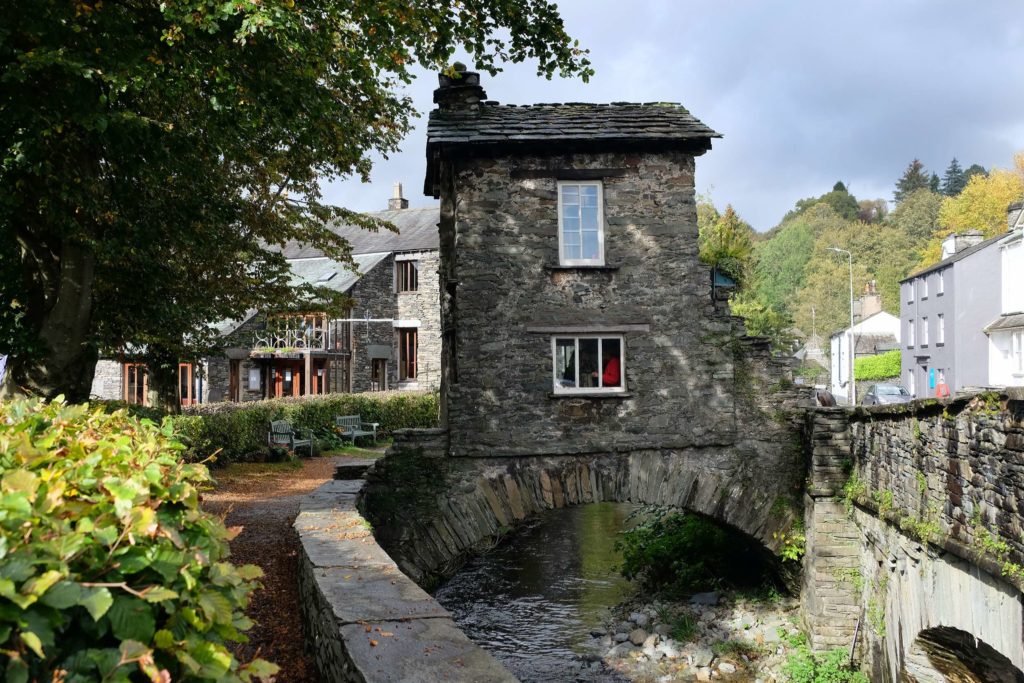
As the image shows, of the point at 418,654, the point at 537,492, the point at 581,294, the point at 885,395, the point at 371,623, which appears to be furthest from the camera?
the point at 885,395

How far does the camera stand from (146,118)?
9.36 metres

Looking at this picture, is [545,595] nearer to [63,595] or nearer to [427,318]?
[63,595]

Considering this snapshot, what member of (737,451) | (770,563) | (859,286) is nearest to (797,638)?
(770,563)

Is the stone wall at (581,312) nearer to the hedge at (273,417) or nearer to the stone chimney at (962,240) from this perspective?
the hedge at (273,417)

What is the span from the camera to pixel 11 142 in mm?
9477

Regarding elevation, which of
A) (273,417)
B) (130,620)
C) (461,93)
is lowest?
(273,417)

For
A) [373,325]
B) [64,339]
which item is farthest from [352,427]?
[64,339]

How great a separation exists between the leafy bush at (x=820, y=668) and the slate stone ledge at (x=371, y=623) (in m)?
8.21

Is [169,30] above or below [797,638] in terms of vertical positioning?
above

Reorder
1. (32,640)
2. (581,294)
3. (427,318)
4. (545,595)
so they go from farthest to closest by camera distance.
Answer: (427,318) → (545,595) → (581,294) → (32,640)

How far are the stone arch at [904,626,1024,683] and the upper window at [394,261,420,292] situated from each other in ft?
86.8

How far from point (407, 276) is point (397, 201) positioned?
8.27 m

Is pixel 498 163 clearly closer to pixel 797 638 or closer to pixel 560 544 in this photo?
pixel 797 638

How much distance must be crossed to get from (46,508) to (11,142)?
887 cm
